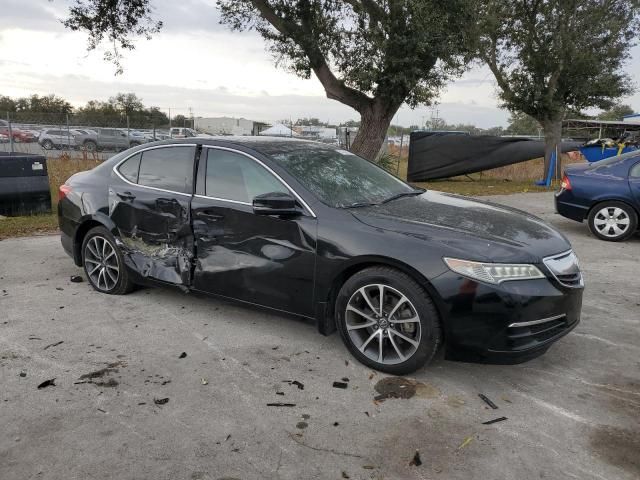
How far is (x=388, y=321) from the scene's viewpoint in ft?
11.4

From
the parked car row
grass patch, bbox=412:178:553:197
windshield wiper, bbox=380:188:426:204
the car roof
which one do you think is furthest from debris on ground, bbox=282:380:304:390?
the parked car row

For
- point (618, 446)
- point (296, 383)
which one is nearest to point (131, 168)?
point (296, 383)

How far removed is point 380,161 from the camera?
50.8 ft

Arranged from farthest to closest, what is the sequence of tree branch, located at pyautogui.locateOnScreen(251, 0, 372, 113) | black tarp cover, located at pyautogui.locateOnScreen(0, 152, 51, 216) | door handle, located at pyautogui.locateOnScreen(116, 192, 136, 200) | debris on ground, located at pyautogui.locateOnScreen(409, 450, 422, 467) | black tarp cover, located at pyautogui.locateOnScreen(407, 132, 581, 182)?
black tarp cover, located at pyautogui.locateOnScreen(407, 132, 581, 182), tree branch, located at pyautogui.locateOnScreen(251, 0, 372, 113), black tarp cover, located at pyautogui.locateOnScreen(0, 152, 51, 216), door handle, located at pyautogui.locateOnScreen(116, 192, 136, 200), debris on ground, located at pyautogui.locateOnScreen(409, 450, 422, 467)

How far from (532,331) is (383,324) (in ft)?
3.02

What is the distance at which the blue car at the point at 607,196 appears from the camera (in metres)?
7.97

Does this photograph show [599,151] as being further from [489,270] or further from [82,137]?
[82,137]

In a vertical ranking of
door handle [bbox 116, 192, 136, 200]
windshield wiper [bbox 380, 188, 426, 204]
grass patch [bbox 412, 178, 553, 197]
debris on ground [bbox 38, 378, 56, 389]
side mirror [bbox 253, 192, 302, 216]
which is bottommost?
debris on ground [bbox 38, 378, 56, 389]

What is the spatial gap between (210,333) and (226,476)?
1825mm

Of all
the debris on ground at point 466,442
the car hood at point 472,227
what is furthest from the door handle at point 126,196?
the debris on ground at point 466,442

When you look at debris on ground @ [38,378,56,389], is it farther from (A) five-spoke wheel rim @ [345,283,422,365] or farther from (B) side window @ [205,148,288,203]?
(A) five-spoke wheel rim @ [345,283,422,365]

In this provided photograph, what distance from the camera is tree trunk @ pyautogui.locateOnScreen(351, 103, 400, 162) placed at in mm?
13258

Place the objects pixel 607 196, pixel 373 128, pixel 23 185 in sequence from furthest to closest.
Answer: pixel 373 128
pixel 23 185
pixel 607 196

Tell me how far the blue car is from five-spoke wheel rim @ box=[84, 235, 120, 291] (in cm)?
688
